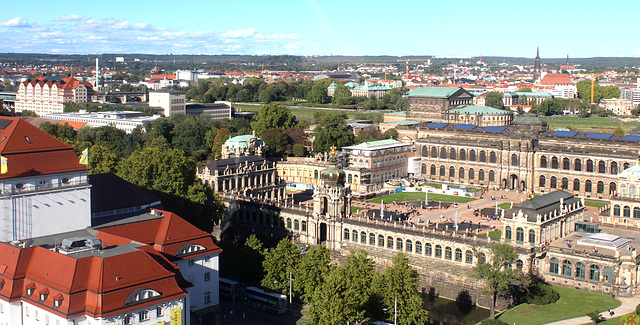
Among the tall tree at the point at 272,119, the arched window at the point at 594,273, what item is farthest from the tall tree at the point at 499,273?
the tall tree at the point at 272,119

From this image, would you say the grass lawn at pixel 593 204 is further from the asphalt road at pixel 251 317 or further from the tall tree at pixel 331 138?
the asphalt road at pixel 251 317

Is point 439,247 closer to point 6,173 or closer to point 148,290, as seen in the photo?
point 148,290

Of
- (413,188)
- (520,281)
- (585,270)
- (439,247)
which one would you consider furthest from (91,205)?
(413,188)

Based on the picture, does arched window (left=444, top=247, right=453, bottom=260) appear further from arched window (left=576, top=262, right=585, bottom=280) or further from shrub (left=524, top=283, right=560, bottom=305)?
arched window (left=576, top=262, right=585, bottom=280)

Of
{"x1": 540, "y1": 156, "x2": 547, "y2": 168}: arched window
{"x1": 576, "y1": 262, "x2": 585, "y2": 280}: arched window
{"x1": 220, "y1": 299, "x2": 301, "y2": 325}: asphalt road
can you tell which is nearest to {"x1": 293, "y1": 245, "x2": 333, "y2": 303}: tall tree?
{"x1": 220, "y1": 299, "x2": 301, "y2": 325}: asphalt road

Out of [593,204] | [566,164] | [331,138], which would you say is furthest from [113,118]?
[593,204]

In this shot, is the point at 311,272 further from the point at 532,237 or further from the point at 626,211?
the point at 626,211
